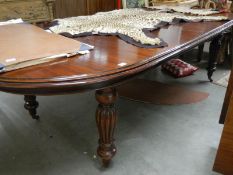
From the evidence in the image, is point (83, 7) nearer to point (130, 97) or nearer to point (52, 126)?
point (130, 97)

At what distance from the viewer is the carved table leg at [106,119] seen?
113 centimetres

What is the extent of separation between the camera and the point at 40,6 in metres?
2.48

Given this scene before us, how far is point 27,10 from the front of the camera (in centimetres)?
241

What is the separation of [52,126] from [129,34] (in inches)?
33.3

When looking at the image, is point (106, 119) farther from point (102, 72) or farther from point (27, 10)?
point (27, 10)

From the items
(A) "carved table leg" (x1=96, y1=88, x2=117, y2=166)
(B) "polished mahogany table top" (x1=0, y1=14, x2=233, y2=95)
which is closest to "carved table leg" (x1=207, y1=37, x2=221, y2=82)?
(B) "polished mahogany table top" (x1=0, y1=14, x2=233, y2=95)

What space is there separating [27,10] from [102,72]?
5.76ft

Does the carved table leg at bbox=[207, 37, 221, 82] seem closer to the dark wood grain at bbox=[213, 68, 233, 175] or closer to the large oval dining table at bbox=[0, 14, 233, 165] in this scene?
the large oval dining table at bbox=[0, 14, 233, 165]

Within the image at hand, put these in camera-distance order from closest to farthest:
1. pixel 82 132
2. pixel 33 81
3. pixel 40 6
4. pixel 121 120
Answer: pixel 33 81 → pixel 82 132 → pixel 121 120 → pixel 40 6

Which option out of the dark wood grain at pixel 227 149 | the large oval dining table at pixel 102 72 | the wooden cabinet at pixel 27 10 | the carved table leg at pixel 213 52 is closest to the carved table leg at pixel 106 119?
the large oval dining table at pixel 102 72

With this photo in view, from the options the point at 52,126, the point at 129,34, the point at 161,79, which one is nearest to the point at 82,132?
the point at 52,126

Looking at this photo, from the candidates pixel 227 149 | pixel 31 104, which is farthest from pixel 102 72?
pixel 31 104

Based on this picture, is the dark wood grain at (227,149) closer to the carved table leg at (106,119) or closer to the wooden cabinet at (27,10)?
the carved table leg at (106,119)

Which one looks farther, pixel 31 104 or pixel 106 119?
pixel 31 104
